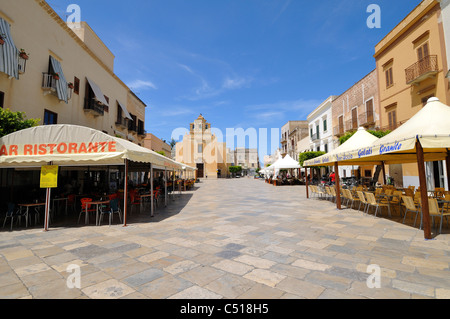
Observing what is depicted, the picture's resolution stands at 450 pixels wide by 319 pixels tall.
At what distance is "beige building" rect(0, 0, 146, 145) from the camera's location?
8891 millimetres

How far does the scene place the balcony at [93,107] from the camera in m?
13.9

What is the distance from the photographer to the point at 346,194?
358 inches

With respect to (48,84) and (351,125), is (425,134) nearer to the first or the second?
(48,84)

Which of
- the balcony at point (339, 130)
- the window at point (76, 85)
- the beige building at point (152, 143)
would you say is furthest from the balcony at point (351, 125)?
the beige building at point (152, 143)

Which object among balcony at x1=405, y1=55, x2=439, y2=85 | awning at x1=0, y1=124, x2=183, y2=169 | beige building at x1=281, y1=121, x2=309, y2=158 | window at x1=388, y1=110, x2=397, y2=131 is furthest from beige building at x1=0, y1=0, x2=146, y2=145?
beige building at x1=281, y1=121, x2=309, y2=158

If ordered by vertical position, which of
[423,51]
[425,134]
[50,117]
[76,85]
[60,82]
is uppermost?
[423,51]

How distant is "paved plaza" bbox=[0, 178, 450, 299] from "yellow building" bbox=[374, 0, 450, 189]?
9.90m

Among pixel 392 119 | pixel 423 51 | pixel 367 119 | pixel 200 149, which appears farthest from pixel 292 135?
pixel 423 51

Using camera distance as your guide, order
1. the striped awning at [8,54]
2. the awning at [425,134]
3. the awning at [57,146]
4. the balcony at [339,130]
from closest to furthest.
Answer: the awning at [425,134] < the awning at [57,146] < the striped awning at [8,54] < the balcony at [339,130]

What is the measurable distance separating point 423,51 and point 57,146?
1800 cm

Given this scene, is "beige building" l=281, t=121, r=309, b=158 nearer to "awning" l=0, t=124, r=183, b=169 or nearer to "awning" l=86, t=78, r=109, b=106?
"awning" l=86, t=78, r=109, b=106

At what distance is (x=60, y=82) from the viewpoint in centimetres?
1133

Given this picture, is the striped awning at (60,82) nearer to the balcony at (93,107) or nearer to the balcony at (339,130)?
the balcony at (93,107)
